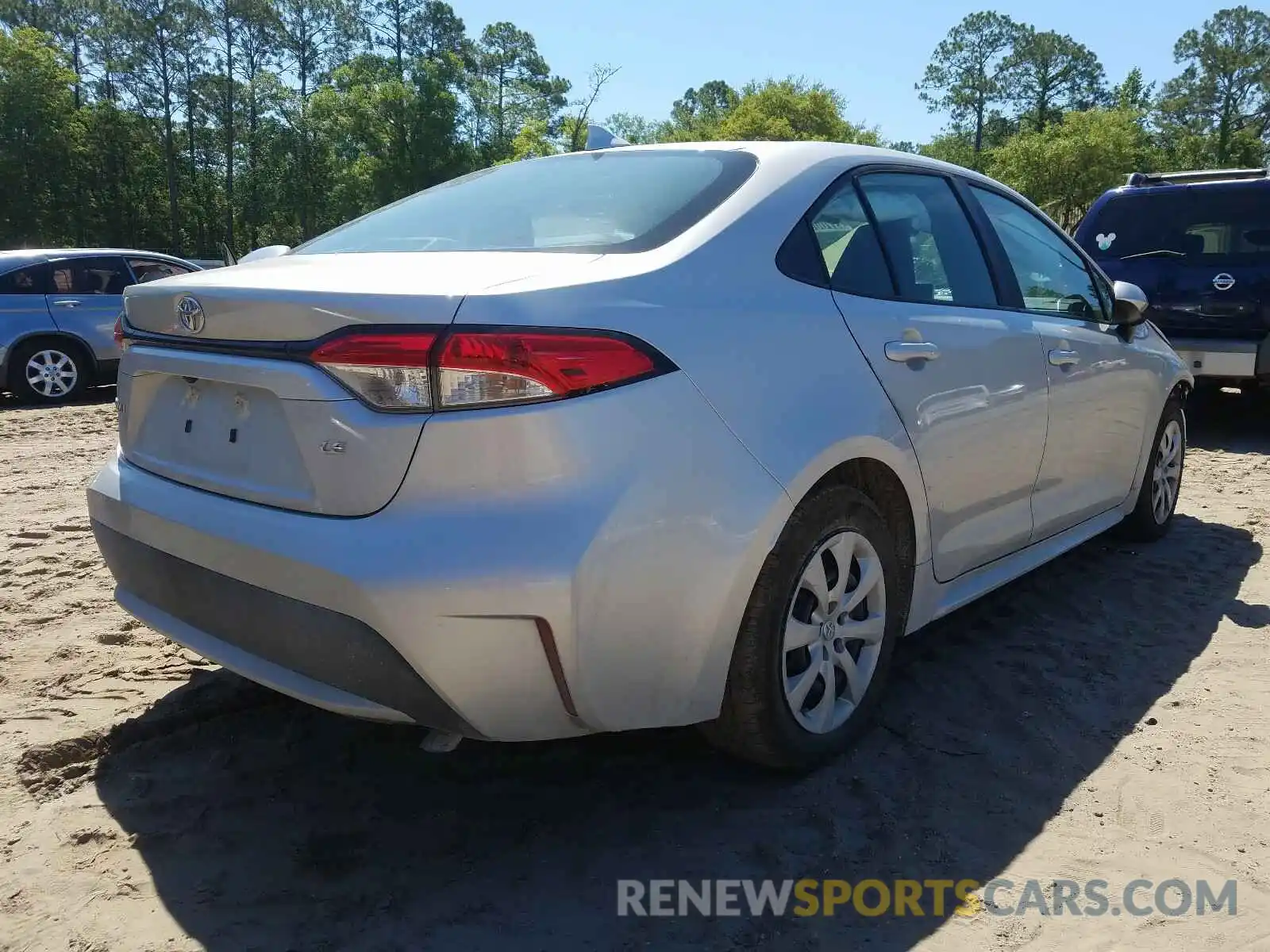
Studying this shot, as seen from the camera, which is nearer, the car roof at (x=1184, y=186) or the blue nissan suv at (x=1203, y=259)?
the blue nissan suv at (x=1203, y=259)

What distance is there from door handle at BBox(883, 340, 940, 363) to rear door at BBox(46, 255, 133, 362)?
9.08 metres

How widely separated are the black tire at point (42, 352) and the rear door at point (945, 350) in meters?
9.22

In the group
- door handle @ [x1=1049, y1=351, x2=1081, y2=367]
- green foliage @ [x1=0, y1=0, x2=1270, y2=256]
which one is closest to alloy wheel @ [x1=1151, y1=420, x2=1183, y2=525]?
door handle @ [x1=1049, y1=351, x2=1081, y2=367]

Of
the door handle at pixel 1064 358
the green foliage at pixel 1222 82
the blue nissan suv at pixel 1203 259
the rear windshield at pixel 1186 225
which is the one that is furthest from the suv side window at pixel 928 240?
the green foliage at pixel 1222 82

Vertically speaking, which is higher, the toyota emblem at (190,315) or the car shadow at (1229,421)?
the toyota emblem at (190,315)

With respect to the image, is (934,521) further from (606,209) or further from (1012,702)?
(606,209)

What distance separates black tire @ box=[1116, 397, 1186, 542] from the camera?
15.0 ft

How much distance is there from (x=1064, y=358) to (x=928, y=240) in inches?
30.5

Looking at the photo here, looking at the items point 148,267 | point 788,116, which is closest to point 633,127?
point 788,116

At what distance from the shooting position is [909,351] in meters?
2.79

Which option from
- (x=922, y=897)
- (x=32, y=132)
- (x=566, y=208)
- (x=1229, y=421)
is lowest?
(x=922, y=897)

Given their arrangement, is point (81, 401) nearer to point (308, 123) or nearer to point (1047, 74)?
point (308, 123)

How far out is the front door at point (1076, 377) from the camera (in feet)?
11.7

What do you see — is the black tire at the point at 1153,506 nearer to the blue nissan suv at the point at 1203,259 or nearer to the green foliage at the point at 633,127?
the blue nissan suv at the point at 1203,259
